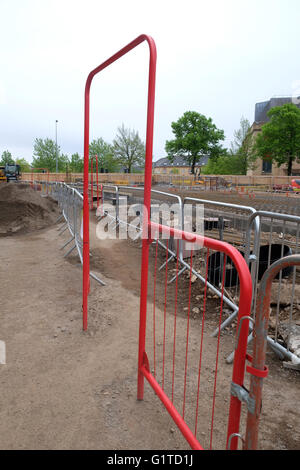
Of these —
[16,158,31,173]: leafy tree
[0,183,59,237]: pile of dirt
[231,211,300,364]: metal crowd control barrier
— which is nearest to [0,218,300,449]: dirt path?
[231,211,300,364]: metal crowd control barrier

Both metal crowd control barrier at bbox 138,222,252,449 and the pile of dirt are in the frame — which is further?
the pile of dirt

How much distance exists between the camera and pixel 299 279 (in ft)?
18.8

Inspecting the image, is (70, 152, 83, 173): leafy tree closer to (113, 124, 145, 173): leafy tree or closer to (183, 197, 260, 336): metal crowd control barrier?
(113, 124, 145, 173): leafy tree

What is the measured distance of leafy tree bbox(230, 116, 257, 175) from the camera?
51.8m

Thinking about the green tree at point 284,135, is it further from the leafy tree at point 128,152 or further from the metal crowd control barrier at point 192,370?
the metal crowd control barrier at point 192,370

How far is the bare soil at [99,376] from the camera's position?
236 cm

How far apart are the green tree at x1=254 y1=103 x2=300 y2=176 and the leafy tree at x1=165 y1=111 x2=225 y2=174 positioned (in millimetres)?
11125

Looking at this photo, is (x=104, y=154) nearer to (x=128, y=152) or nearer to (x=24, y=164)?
(x=128, y=152)

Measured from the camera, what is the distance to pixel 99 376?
121 inches

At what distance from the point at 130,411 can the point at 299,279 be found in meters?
4.29

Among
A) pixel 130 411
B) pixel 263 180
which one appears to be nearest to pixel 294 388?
pixel 130 411

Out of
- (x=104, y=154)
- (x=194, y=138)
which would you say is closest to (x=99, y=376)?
(x=194, y=138)

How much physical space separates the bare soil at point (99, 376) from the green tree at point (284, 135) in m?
46.3

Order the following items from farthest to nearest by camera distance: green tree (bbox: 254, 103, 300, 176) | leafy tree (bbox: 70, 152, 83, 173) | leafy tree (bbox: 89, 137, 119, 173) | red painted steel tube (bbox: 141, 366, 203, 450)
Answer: leafy tree (bbox: 70, 152, 83, 173), leafy tree (bbox: 89, 137, 119, 173), green tree (bbox: 254, 103, 300, 176), red painted steel tube (bbox: 141, 366, 203, 450)
